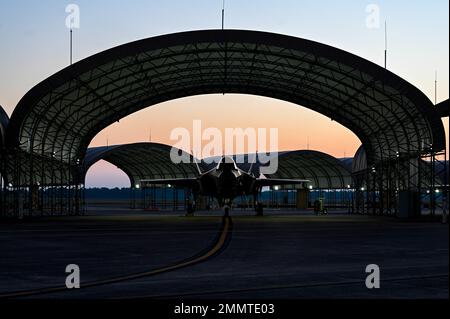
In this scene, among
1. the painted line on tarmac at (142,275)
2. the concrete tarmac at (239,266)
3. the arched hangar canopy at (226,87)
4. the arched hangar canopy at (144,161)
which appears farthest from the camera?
the arched hangar canopy at (144,161)

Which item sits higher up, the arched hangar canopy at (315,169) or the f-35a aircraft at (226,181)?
the arched hangar canopy at (315,169)

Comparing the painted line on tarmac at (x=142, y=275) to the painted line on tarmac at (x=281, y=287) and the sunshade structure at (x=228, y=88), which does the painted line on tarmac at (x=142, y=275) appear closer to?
the painted line on tarmac at (x=281, y=287)

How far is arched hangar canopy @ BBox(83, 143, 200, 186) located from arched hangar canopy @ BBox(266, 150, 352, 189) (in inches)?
553

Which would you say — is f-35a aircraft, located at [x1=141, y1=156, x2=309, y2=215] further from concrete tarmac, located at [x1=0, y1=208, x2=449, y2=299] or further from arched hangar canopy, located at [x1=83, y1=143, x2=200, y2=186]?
arched hangar canopy, located at [x1=83, y1=143, x2=200, y2=186]

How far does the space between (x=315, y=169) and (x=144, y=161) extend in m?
25.1

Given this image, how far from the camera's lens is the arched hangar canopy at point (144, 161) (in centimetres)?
7019

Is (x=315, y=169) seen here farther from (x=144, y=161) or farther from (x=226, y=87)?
(x=226, y=87)

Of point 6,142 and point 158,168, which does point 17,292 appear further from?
point 158,168

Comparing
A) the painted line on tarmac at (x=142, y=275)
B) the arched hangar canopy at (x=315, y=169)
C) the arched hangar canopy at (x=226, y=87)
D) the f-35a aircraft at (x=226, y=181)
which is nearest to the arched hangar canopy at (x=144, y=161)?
the arched hangar canopy at (x=315, y=169)

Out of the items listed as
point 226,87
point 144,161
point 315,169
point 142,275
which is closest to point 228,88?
point 226,87

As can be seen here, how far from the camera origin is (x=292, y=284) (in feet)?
32.2

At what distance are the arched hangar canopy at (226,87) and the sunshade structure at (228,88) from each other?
0.07 m

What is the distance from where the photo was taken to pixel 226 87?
5056cm
